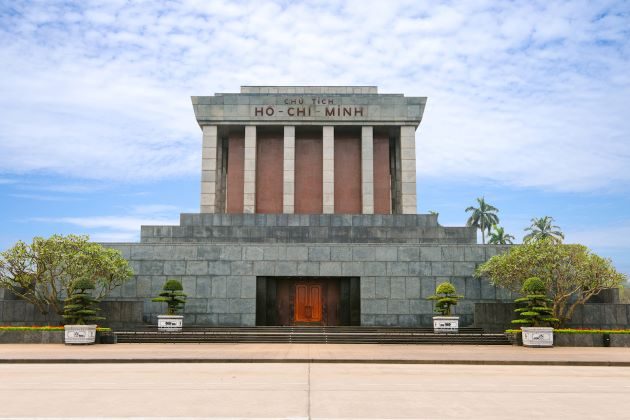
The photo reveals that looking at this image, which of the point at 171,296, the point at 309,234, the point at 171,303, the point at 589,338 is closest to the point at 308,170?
the point at 309,234

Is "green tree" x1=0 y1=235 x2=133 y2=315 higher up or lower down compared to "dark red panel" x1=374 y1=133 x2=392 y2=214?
lower down

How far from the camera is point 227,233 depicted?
34.7 metres

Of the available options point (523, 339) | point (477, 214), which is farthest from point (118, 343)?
point (477, 214)

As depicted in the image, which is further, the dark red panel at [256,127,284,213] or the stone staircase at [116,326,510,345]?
the dark red panel at [256,127,284,213]

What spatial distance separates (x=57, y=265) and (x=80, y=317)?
360cm

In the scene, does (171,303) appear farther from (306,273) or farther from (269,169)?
(269,169)

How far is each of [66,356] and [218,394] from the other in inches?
402

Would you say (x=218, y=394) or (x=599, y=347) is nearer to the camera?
(x=218, y=394)

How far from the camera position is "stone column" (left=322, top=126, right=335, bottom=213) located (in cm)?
3994

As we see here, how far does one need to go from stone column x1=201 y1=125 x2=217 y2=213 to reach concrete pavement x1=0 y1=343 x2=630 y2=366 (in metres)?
16.3

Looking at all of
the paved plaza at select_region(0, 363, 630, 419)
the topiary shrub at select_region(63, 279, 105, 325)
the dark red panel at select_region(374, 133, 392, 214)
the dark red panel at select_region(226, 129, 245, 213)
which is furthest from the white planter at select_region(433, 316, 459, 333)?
the dark red panel at select_region(226, 129, 245, 213)

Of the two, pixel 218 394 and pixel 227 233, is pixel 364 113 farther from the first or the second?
pixel 218 394

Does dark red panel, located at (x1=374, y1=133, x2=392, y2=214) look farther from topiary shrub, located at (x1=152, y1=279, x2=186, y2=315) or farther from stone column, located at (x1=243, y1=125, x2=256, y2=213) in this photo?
topiary shrub, located at (x1=152, y1=279, x2=186, y2=315)

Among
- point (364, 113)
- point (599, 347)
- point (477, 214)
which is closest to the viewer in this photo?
point (599, 347)
